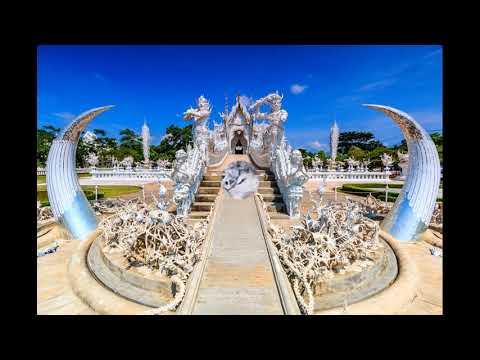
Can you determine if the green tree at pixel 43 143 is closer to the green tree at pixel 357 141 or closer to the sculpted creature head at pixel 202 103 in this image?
the sculpted creature head at pixel 202 103

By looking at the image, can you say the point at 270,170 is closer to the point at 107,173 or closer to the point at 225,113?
the point at 225,113

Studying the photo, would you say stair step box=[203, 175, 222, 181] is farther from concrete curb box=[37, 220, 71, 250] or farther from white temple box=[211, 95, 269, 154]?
white temple box=[211, 95, 269, 154]

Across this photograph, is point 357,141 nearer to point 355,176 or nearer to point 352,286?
point 355,176

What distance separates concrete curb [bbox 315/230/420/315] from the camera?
3635 mm

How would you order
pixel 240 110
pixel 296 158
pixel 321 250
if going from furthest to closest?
pixel 240 110, pixel 296 158, pixel 321 250

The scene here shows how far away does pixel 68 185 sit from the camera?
680cm

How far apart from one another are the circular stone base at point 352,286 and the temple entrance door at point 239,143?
18.4 meters

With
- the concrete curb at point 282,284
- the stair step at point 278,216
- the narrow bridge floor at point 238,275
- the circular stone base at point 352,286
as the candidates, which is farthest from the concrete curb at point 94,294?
the stair step at point 278,216

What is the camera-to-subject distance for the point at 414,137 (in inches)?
268

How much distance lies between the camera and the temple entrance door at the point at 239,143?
2272 centimetres

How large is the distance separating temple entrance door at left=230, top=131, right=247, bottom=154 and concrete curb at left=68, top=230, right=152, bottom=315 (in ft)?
60.8

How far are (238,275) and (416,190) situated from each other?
5.72 metres

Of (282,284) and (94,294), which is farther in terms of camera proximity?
(94,294)

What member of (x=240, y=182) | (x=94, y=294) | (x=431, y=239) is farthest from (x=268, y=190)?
(x=94, y=294)
